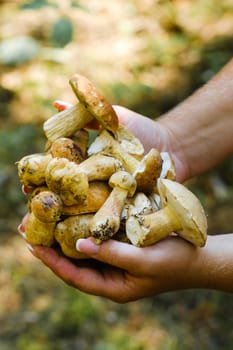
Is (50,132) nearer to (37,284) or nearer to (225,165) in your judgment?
(37,284)

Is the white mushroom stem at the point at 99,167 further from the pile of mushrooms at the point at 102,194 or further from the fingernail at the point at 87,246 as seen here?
the fingernail at the point at 87,246

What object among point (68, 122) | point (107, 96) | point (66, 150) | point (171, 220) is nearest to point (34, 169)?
point (66, 150)

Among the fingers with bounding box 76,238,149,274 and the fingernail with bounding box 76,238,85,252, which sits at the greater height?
the fingernail with bounding box 76,238,85,252

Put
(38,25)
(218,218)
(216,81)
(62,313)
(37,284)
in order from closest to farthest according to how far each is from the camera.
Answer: (216,81), (62,313), (37,284), (218,218), (38,25)

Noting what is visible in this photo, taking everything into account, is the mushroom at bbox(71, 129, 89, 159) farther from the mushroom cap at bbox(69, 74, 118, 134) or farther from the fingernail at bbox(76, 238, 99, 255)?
the fingernail at bbox(76, 238, 99, 255)

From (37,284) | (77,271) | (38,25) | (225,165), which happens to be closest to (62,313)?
(37,284)

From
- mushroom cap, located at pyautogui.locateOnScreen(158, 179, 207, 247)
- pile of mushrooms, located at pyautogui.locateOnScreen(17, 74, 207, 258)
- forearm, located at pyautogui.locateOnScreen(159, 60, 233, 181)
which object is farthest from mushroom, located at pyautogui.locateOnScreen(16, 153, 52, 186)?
forearm, located at pyautogui.locateOnScreen(159, 60, 233, 181)
